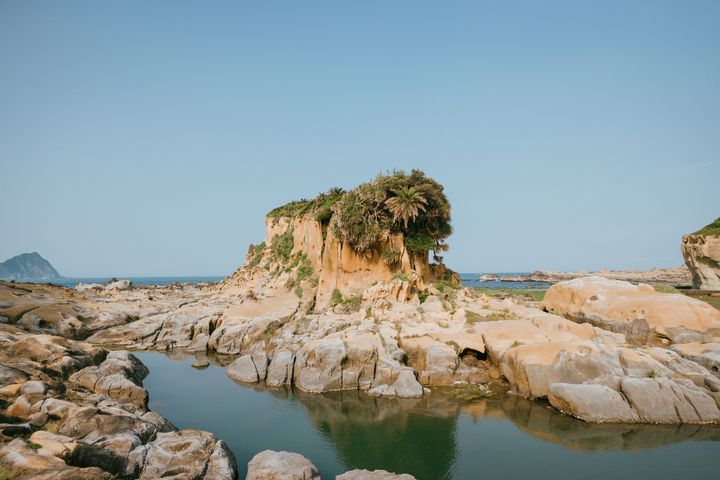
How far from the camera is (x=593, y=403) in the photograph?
57.6ft

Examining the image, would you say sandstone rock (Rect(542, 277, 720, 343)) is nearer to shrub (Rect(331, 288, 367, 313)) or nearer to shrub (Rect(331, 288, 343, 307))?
shrub (Rect(331, 288, 367, 313))

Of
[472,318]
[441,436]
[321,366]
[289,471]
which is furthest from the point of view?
[472,318]

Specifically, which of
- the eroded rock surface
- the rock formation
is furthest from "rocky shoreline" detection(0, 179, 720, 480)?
the rock formation

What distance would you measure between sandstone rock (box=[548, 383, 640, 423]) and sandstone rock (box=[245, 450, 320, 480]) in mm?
12337

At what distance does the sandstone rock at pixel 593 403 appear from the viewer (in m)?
17.2

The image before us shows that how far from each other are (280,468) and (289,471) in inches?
11.5

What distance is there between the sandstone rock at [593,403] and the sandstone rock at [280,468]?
486 inches

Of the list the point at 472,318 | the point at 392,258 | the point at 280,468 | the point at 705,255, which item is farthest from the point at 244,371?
the point at 705,255

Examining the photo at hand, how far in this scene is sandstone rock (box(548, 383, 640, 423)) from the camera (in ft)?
56.5

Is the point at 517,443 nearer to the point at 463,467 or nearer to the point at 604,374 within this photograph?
the point at 463,467

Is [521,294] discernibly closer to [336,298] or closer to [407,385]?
[336,298]

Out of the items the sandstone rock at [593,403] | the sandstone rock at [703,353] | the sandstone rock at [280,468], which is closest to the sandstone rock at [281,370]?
the sandstone rock at [280,468]

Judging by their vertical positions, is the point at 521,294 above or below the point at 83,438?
above

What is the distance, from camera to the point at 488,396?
20953 mm
